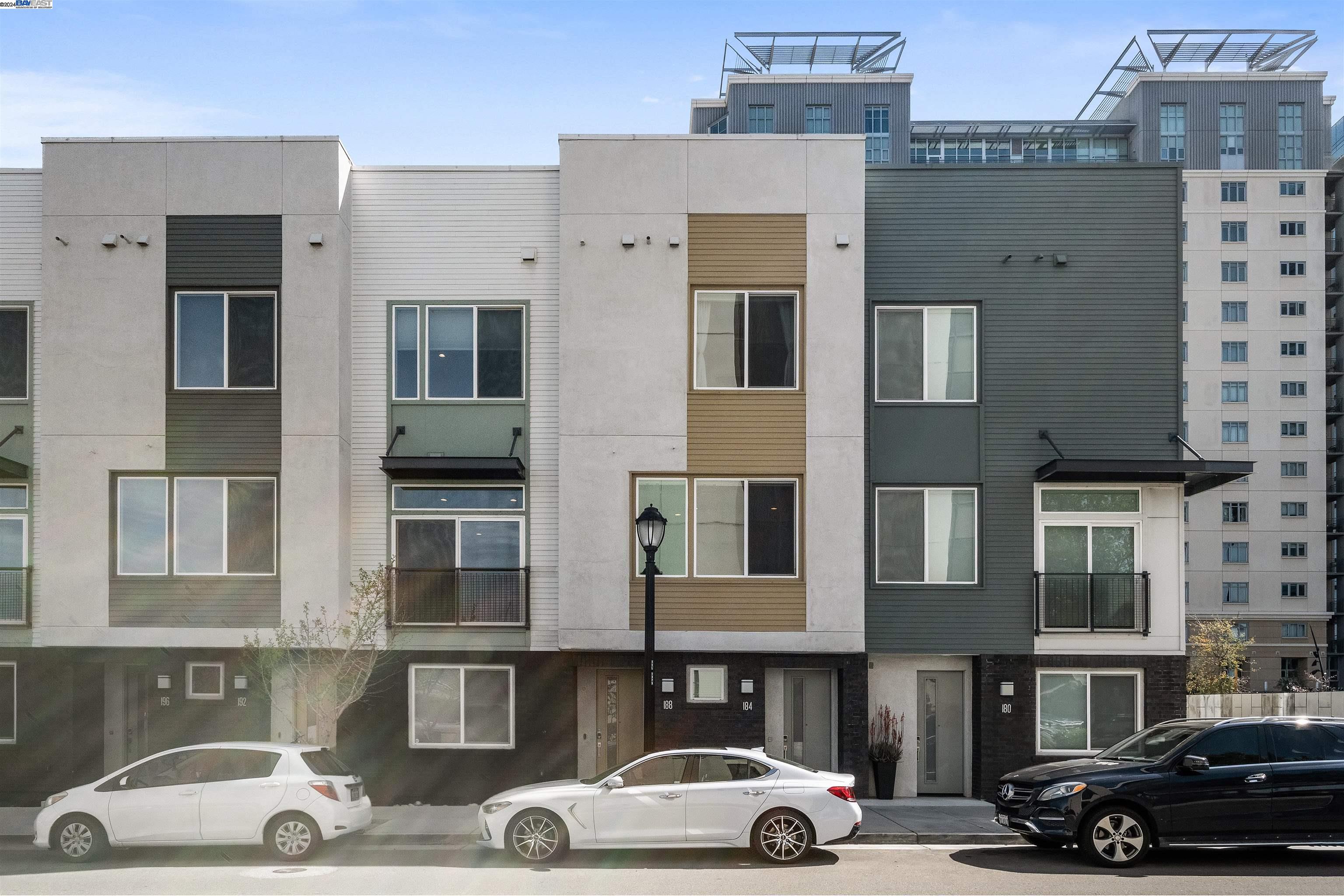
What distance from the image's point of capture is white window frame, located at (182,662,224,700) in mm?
17859

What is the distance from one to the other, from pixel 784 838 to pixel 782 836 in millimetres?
38

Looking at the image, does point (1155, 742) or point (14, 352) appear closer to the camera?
point (1155, 742)

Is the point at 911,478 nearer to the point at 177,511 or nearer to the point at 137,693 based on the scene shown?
the point at 177,511

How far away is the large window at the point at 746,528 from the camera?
17641mm

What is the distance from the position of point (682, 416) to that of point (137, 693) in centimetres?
976

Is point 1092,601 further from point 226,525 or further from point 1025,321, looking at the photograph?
point 226,525

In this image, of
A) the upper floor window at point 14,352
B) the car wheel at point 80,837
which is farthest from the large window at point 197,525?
the car wheel at point 80,837

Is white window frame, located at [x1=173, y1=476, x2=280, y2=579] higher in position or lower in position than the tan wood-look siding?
lower

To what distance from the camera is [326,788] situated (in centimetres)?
1311

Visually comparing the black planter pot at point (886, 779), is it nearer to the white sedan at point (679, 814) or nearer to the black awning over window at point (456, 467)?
the white sedan at point (679, 814)

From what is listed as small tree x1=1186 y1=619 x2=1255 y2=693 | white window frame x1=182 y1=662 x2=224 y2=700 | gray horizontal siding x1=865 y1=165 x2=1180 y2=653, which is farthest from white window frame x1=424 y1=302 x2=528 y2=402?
small tree x1=1186 y1=619 x2=1255 y2=693

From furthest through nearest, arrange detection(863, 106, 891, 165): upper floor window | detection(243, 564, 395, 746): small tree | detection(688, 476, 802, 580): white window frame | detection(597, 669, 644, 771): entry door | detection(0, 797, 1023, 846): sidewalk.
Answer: detection(863, 106, 891, 165): upper floor window < detection(597, 669, 644, 771): entry door < detection(688, 476, 802, 580): white window frame < detection(243, 564, 395, 746): small tree < detection(0, 797, 1023, 846): sidewalk

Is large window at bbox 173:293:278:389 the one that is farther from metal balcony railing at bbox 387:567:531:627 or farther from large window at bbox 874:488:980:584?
large window at bbox 874:488:980:584

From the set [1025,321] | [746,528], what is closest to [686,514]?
[746,528]
